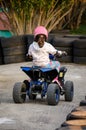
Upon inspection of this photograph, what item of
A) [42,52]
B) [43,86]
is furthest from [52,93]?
[42,52]

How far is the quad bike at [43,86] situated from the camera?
9094 mm

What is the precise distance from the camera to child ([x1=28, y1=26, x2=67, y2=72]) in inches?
367

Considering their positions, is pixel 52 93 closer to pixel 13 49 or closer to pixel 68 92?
pixel 68 92

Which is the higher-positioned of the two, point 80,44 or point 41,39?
point 41,39

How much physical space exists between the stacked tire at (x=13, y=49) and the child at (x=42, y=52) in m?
7.07

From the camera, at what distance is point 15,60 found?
54.6 ft

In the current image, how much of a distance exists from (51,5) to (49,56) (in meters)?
10.5

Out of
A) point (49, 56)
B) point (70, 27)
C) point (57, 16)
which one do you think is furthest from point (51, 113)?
point (70, 27)

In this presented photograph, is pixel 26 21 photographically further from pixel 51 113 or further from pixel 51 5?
pixel 51 113

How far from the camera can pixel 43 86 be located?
9297 mm

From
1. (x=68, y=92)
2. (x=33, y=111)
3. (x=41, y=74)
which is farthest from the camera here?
(x=68, y=92)

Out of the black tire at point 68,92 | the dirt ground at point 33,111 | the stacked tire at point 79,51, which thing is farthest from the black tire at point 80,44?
the black tire at point 68,92

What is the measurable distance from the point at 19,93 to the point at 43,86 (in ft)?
1.40

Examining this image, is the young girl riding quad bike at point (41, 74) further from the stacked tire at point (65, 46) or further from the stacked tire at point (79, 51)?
the stacked tire at point (65, 46)
